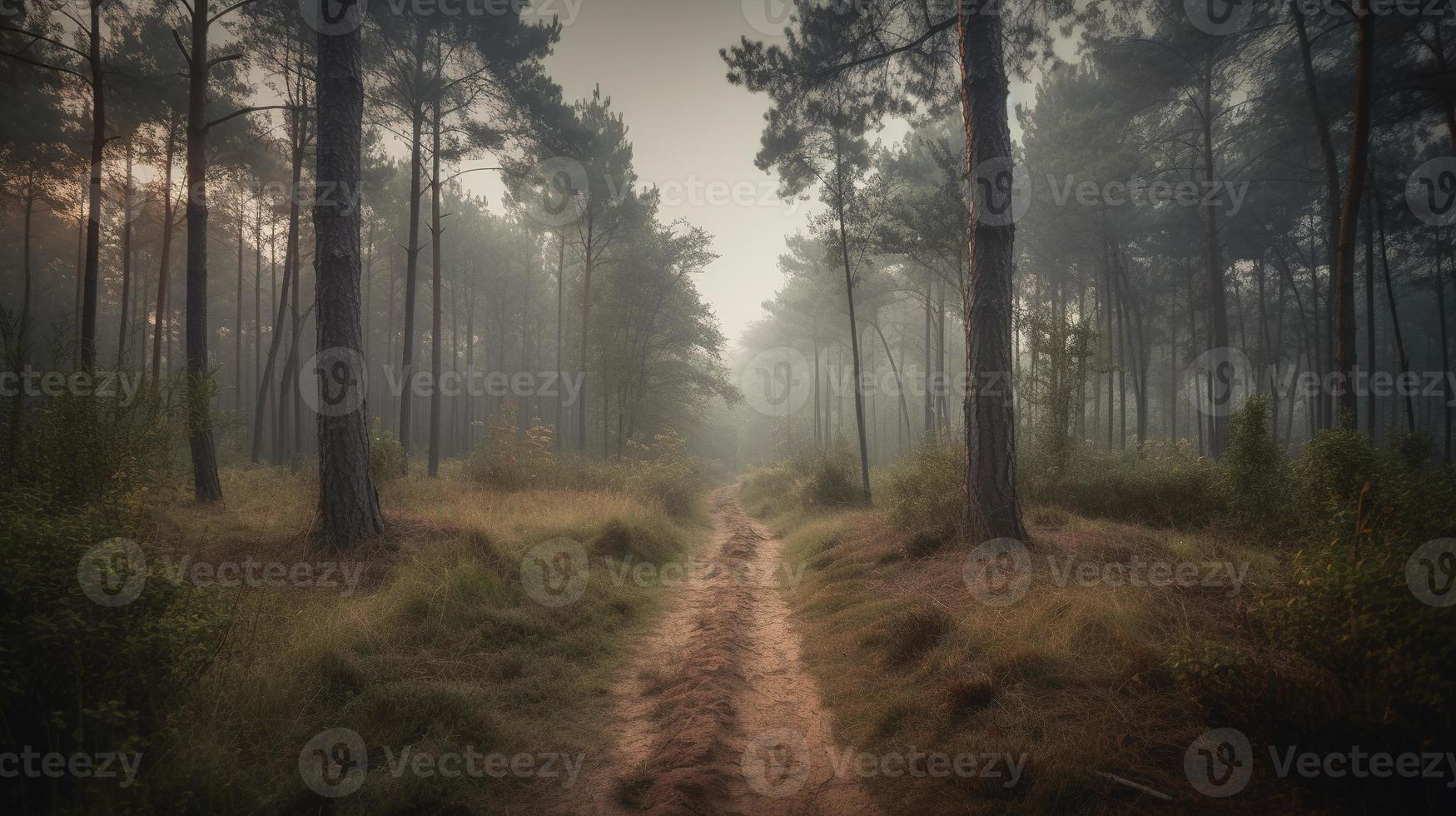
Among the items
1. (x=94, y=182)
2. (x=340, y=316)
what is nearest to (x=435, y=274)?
(x=94, y=182)

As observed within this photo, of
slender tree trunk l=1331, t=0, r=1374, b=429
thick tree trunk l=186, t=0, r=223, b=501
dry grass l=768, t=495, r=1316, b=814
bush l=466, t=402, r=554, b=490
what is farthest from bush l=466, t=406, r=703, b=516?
slender tree trunk l=1331, t=0, r=1374, b=429

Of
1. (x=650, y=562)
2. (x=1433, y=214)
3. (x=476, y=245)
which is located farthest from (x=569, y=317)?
(x=1433, y=214)

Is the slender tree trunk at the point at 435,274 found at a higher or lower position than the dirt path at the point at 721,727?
higher

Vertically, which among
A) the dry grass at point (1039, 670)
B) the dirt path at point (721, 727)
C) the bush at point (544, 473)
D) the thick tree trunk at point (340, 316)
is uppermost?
the thick tree trunk at point (340, 316)

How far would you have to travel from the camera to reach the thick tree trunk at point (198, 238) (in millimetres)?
9242

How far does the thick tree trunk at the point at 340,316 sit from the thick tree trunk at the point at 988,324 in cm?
778

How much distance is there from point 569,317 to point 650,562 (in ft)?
80.2

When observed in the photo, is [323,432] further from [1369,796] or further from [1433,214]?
[1433,214]

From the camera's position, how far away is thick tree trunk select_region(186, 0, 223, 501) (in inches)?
364

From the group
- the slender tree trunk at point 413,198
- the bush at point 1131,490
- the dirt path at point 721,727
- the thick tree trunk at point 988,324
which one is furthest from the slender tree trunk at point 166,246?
the bush at point 1131,490

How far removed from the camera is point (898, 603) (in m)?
5.82

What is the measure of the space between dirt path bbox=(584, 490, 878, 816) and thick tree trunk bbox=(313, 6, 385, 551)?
13.3ft

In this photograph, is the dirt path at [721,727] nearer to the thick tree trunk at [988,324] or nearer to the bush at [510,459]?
the thick tree trunk at [988,324]

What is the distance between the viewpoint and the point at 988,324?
677 centimetres
